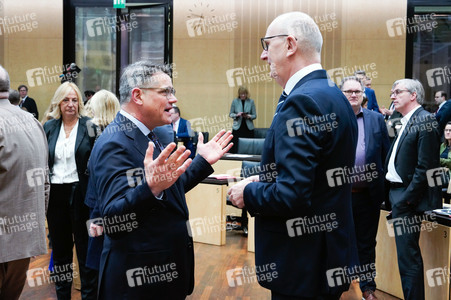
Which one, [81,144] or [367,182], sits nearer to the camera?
[81,144]

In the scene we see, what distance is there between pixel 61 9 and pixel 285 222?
10.3 meters

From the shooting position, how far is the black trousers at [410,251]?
3424mm

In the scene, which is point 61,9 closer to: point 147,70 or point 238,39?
point 238,39

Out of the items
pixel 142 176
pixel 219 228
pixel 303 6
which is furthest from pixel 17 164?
pixel 303 6

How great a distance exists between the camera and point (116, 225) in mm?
1859

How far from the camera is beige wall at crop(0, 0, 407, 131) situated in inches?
400

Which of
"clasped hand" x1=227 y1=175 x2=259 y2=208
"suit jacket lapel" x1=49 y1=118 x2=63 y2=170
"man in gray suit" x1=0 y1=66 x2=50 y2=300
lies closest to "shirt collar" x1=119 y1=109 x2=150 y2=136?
"clasped hand" x1=227 y1=175 x2=259 y2=208

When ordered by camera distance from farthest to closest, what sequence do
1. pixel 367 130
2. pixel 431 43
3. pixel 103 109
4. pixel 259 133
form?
pixel 431 43 < pixel 259 133 < pixel 367 130 < pixel 103 109

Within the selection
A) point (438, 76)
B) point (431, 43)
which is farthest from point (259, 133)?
point (438, 76)

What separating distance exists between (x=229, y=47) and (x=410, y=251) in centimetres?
783

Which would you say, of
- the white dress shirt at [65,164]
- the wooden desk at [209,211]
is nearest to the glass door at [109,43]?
the wooden desk at [209,211]

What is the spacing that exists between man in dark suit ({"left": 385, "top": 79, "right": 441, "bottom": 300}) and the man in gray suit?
2252 mm

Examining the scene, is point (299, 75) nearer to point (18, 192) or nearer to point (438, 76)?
point (18, 192)

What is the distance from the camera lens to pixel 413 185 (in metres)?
3.35
